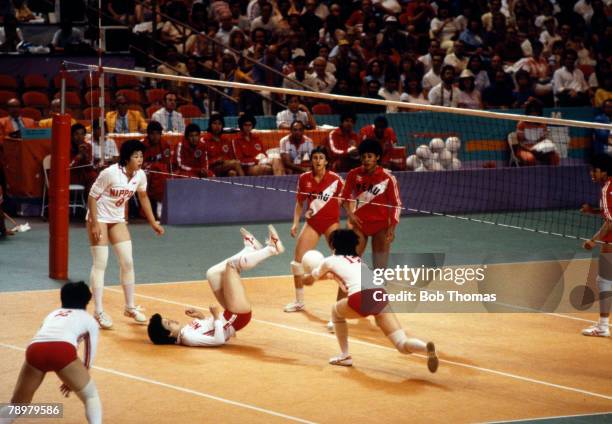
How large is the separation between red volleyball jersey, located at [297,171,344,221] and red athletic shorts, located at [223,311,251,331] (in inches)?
89.4

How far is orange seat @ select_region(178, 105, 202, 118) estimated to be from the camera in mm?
22123

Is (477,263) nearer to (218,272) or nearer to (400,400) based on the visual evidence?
(218,272)

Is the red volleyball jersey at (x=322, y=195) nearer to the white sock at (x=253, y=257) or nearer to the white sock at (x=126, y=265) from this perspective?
the white sock at (x=253, y=257)

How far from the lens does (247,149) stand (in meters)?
20.3

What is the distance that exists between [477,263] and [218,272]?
5.97 meters

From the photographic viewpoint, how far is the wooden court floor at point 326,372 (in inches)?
362

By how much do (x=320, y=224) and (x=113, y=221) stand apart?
2.52m

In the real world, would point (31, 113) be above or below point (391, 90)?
below

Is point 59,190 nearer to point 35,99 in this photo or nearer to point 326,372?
point 326,372

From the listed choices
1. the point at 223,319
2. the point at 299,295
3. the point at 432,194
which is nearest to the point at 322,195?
the point at 299,295

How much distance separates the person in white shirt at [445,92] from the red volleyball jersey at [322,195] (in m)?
10.3

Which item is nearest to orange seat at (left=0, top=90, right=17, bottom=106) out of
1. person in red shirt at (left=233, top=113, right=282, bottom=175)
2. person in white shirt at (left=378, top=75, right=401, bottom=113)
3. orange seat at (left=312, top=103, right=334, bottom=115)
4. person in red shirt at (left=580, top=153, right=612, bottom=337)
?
person in red shirt at (left=233, top=113, right=282, bottom=175)

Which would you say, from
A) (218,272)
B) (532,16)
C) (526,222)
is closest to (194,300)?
(218,272)

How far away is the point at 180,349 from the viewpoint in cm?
1137
